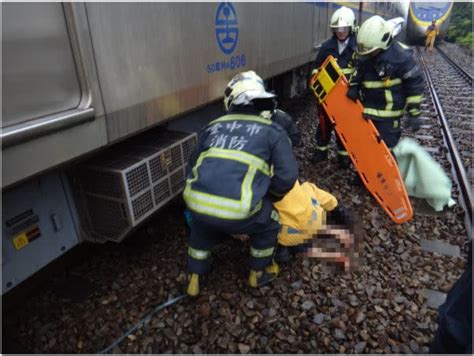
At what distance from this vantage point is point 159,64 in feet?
8.04

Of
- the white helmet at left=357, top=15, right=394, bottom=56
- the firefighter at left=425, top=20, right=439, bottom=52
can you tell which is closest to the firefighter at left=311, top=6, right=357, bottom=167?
the white helmet at left=357, top=15, right=394, bottom=56

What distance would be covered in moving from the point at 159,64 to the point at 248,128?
721 millimetres

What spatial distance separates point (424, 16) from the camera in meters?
19.5

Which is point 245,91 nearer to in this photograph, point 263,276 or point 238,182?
point 238,182

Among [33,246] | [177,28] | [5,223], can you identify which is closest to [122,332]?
[33,246]

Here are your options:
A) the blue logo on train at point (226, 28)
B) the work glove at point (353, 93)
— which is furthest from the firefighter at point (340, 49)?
the blue logo on train at point (226, 28)

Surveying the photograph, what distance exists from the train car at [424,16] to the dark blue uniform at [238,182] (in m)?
21.0

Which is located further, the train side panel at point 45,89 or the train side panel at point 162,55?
the train side panel at point 162,55

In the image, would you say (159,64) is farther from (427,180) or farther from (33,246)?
(427,180)

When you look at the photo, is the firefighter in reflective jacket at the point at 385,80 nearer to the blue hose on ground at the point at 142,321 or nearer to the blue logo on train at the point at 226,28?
the blue logo on train at the point at 226,28

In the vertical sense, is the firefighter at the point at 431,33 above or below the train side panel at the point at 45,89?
below

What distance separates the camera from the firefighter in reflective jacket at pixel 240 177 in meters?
2.35

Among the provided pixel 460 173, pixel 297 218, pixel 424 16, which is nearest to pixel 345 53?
Result: pixel 460 173

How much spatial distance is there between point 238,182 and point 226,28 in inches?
63.6
